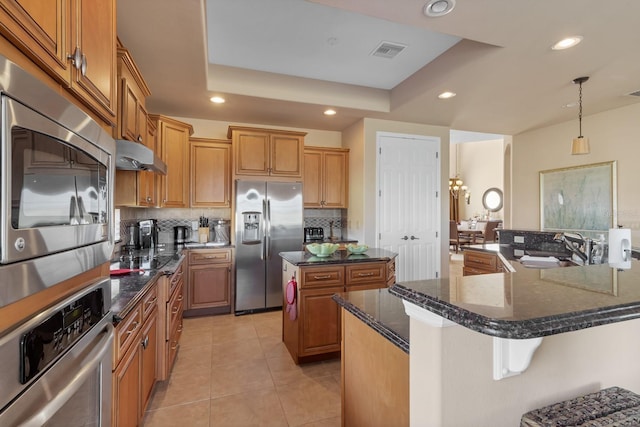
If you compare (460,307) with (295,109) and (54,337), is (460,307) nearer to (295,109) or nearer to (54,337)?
(54,337)

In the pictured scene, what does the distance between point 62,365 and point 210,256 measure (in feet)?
10.6

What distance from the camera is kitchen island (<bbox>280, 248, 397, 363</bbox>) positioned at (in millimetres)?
2629

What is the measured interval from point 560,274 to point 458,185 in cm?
1126

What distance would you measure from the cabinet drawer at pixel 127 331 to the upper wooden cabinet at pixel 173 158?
2272 millimetres

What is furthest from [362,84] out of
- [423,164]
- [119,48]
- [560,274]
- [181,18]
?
[560,274]

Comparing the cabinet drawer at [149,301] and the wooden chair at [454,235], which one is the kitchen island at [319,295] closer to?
the cabinet drawer at [149,301]

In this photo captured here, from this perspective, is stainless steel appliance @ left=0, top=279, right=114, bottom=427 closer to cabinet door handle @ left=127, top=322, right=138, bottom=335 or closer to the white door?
cabinet door handle @ left=127, top=322, right=138, bottom=335

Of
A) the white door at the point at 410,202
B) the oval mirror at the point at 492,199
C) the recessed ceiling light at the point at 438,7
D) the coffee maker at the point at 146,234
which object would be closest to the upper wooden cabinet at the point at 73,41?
the recessed ceiling light at the point at 438,7

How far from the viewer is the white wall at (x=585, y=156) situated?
12.5ft

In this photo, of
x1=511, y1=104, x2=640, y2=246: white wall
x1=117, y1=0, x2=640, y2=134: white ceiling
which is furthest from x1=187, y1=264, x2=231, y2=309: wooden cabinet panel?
x1=511, y1=104, x2=640, y2=246: white wall

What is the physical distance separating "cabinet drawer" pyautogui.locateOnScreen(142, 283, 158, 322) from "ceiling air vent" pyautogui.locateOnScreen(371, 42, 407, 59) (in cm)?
289

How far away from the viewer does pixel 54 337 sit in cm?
78

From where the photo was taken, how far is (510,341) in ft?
2.67

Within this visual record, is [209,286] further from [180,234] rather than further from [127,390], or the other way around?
[127,390]
